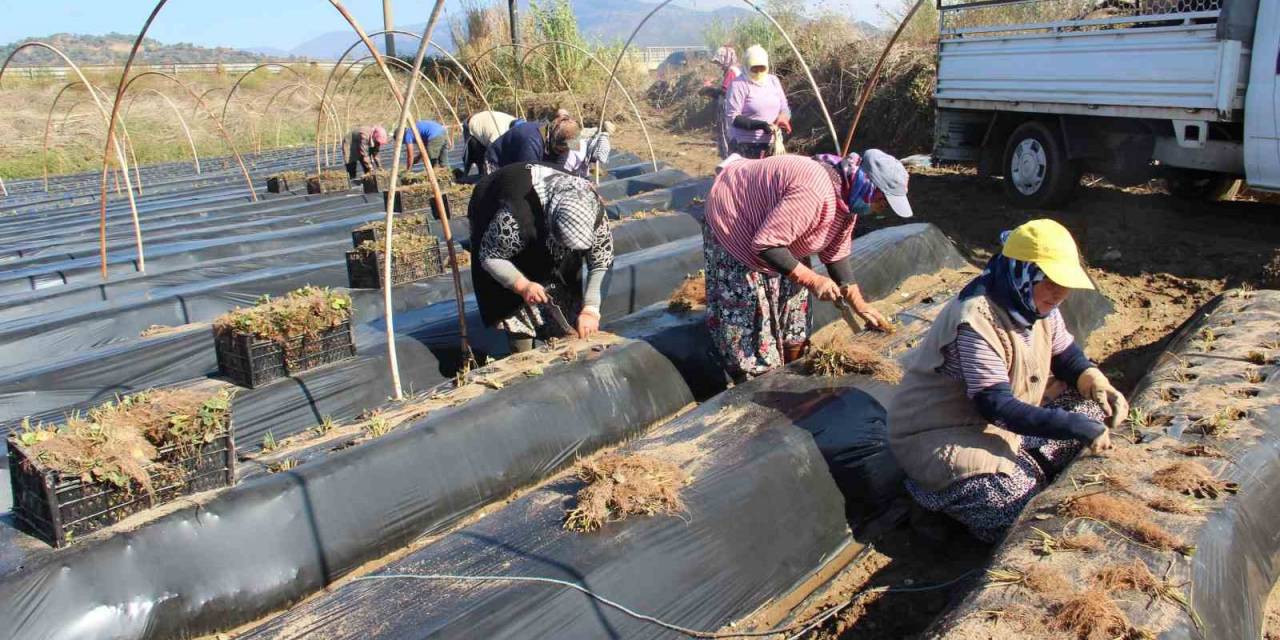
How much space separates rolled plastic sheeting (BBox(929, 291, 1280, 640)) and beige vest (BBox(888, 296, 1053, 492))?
251mm

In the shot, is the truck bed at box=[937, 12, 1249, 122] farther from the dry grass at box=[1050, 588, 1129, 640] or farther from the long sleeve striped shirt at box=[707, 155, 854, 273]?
the dry grass at box=[1050, 588, 1129, 640]

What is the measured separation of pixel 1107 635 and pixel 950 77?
7.57 meters

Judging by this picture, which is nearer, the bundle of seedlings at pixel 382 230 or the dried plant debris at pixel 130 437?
the dried plant debris at pixel 130 437

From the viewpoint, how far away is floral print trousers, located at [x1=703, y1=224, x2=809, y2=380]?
3.95 meters

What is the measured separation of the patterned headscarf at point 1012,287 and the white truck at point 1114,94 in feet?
14.2

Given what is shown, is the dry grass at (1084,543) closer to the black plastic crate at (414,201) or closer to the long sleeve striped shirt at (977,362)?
the long sleeve striped shirt at (977,362)

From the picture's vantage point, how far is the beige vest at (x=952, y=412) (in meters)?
2.93

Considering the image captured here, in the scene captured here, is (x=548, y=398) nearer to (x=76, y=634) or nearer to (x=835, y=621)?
(x=835, y=621)

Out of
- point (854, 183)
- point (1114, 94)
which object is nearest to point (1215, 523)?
point (854, 183)

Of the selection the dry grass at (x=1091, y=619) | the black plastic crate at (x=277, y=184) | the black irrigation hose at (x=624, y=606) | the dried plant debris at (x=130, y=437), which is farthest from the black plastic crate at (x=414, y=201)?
the dry grass at (x=1091, y=619)

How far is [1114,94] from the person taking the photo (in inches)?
266

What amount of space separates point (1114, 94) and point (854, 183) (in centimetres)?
445

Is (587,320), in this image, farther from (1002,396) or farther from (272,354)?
(1002,396)

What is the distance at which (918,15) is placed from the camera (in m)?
13.8
